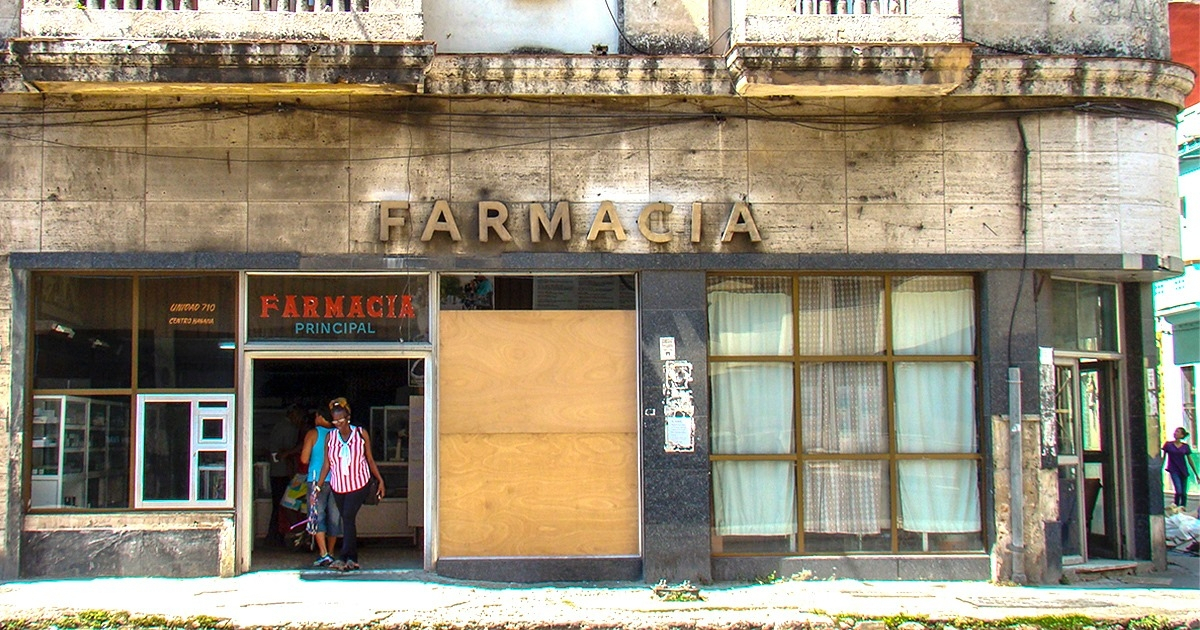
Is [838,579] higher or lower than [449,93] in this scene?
lower

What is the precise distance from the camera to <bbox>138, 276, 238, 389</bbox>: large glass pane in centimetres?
1041

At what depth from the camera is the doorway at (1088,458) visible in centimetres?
1105

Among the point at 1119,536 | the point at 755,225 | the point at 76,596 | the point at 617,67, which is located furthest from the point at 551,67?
the point at 1119,536

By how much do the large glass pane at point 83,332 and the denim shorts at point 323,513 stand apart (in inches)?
80.0

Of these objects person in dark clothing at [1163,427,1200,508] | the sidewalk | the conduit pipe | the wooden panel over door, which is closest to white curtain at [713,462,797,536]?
the sidewalk

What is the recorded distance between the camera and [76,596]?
31.1 ft

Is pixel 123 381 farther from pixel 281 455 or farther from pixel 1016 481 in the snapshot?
pixel 1016 481

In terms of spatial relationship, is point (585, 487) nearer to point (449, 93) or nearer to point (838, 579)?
point (838, 579)

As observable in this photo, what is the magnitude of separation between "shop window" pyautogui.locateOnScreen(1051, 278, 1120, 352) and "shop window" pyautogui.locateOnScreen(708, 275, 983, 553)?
42.9 inches

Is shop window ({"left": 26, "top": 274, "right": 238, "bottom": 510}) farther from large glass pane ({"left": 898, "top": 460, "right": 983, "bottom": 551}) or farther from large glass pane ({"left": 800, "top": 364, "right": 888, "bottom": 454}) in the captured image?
large glass pane ({"left": 898, "top": 460, "right": 983, "bottom": 551})

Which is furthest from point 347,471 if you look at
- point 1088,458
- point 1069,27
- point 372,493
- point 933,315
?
point 1069,27

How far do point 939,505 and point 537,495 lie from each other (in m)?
3.85

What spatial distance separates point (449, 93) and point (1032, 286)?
5768mm

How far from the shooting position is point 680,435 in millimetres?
10367
